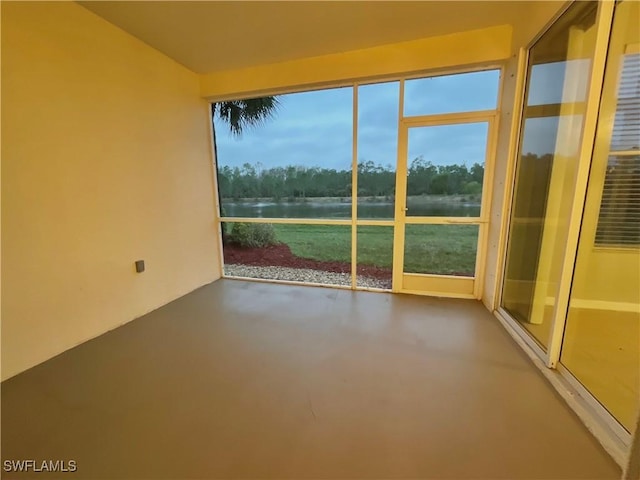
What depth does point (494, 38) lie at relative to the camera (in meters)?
2.53

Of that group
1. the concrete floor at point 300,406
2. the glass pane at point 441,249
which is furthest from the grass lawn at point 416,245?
the concrete floor at point 300,406

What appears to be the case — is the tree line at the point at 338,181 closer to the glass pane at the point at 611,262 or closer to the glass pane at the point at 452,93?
the glass pane at the point at 452,93

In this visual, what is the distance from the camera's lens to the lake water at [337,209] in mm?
3057

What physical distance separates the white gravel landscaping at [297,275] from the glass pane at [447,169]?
1.09 metres

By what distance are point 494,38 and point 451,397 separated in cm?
309

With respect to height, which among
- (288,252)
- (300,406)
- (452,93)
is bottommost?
(300,406)

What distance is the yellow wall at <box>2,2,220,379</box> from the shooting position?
6.15 feet

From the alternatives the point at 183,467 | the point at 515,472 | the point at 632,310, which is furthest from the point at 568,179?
the point at 183,467

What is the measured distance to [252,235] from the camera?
4.12 m

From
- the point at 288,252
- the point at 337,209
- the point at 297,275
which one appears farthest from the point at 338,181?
the point at 297,275

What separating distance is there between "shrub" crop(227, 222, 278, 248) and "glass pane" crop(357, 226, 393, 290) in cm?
133

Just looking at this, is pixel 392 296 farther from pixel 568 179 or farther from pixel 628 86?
pixel 628 86

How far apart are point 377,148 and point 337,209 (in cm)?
87

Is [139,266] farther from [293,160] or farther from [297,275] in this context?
[293,160]
